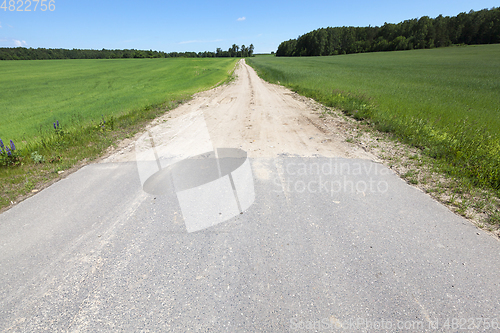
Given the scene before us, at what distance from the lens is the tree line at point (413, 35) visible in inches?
2891

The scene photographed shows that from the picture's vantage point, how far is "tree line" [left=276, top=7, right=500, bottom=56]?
7344cm

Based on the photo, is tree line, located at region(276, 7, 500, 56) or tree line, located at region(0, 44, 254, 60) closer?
tree line, located at region(276, 7, 500, 56)

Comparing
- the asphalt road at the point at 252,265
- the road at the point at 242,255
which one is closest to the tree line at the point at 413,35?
the road at the point at 242,255

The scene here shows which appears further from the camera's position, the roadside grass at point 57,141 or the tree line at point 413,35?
the tree line at point 413,35

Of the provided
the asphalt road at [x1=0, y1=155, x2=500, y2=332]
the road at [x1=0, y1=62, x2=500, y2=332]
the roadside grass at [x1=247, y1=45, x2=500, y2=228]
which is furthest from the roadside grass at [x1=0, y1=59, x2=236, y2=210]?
the roadside grass at [x1=247, y1=45, x2=500, y2=228]

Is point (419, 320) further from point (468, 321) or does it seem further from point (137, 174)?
point (137, 174)

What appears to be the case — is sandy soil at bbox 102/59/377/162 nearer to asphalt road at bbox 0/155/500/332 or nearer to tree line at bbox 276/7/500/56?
asphalt road at bbox 0/155/500/332

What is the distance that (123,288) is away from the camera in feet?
8.34

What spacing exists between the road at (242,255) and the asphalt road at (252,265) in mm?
14

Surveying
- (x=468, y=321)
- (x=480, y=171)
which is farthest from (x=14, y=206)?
(x=480, y=171)

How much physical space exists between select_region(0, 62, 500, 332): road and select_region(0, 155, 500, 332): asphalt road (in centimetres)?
1

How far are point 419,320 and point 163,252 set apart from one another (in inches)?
120

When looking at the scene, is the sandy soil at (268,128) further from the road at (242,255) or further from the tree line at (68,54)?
the tree line at (68,54)

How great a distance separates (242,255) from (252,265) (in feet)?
0.70
